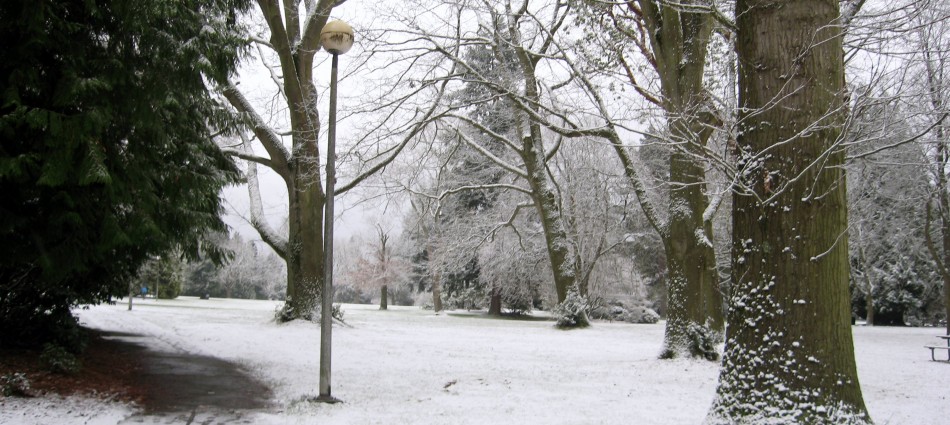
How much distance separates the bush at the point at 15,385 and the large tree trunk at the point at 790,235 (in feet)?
22.3

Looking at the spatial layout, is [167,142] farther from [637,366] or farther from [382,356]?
A: [637,366]

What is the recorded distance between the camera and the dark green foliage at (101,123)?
5.69m

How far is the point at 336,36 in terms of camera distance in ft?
23.4

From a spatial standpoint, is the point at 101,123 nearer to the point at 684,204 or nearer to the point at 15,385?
the point at 15,385

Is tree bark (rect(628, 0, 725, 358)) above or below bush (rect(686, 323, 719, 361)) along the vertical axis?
above

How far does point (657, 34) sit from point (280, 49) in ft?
33.7

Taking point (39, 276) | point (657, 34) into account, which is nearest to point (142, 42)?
point (39, 276)

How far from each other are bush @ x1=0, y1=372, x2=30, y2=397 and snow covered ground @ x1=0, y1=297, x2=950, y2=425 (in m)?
0.20

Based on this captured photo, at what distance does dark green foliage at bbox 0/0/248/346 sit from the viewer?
569 centimetres

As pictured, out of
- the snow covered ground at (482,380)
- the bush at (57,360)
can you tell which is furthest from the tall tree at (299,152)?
the bush at (57,360)

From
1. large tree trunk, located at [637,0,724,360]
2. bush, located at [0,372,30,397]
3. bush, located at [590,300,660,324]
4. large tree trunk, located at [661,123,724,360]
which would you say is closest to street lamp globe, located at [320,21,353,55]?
bush, located at [0,372,30,397]

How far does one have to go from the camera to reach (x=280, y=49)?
53.8ft

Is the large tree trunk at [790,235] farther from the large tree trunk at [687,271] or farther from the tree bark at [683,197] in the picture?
the large tree trunk at [687,271]

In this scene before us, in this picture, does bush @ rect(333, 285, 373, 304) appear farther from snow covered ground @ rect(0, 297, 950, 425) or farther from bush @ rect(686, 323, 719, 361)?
bush @ rect(686, 323, 719, 361)
